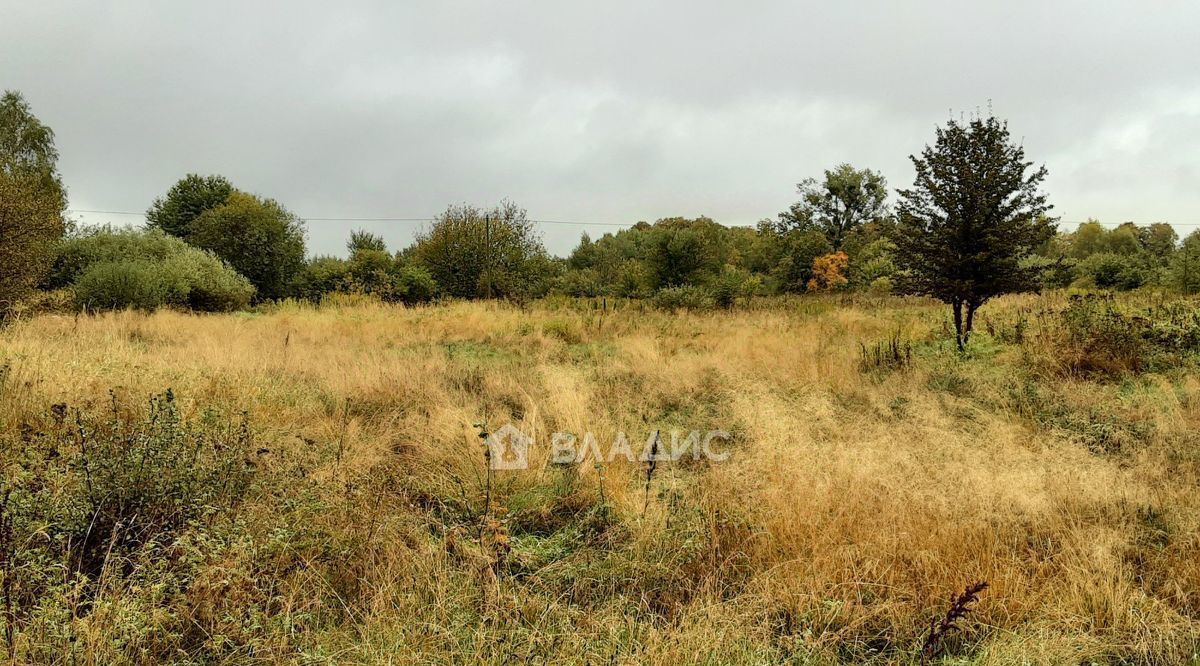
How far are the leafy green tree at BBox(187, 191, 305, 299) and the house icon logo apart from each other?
25.8 metres

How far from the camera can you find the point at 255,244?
2617cm

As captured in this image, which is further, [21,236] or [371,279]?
[371,279]

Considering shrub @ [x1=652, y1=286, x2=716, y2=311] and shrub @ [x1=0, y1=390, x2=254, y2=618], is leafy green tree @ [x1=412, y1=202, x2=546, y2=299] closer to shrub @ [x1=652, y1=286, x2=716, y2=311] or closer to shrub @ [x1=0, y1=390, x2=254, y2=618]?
shrub @ [x1=652, y1=286, x2=716, y2=311]

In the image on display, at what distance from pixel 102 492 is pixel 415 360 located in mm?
4788

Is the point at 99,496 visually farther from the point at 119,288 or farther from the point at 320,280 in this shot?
the point at 320,280

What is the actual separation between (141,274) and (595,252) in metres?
37.2

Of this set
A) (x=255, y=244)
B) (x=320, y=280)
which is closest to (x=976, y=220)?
(x=320, y=280)

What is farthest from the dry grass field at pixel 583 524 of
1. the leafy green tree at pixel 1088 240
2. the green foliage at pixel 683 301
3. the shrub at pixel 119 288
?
the leafy green tree at pixel 1088 240

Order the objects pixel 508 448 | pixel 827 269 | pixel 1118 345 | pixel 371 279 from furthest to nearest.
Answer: pixel 827 269
pixel 371 279
pixel 1118 345
pixel 508 448

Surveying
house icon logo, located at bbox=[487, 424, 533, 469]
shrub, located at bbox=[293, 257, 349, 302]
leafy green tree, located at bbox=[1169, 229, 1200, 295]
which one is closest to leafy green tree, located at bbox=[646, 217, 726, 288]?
shrub, located at bbox=[293, 257, 349, 302]

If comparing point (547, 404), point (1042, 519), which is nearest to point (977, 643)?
point (1042, 519)

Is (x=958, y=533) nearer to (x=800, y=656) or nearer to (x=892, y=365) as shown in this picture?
(x=800, y=656)

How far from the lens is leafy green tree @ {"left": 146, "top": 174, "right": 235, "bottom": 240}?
110 feet

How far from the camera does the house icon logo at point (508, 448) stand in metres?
3.95
